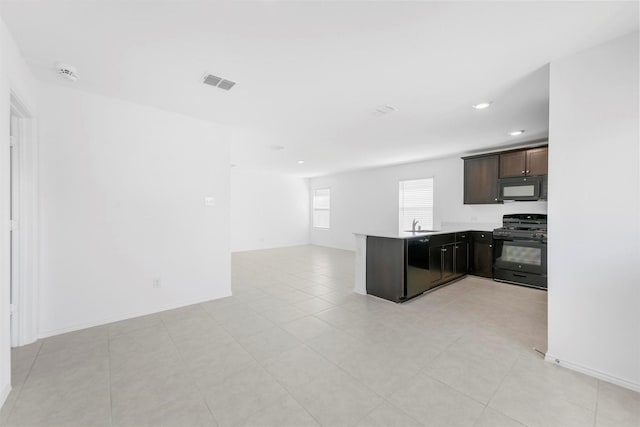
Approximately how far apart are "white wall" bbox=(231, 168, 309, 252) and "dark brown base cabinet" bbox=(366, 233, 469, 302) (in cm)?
531

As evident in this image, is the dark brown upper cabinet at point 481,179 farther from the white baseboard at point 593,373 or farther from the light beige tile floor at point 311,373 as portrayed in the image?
the white baseboard at point 593,373

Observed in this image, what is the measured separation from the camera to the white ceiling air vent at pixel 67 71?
2.32 metres

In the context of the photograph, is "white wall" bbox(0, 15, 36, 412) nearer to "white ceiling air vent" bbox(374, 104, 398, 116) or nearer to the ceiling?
the ceiling

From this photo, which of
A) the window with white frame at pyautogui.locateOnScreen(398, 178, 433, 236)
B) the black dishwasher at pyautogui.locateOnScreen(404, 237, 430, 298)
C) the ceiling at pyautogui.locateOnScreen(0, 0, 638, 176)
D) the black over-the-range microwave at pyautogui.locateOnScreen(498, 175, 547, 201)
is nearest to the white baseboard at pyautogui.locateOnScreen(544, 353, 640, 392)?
the black dishwasher at pyautogui.locateOnScreen(404, 237, 430, 298)

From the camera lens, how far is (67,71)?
93.4 inches

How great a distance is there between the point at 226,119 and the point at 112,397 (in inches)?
125

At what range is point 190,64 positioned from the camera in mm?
2309

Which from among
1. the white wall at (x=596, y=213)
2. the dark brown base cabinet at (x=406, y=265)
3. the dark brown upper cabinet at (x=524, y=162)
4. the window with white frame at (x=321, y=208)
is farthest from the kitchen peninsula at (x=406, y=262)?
the window with white frame at (x=321, y=208)

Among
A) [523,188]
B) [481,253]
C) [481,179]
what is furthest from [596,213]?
[481,179]

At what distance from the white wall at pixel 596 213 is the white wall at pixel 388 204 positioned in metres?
2.50

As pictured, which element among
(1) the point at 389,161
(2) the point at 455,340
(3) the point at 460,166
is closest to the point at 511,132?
(3) the point at 460,166

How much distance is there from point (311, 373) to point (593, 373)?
218 centimetres

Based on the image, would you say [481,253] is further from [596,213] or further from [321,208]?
[321,208]

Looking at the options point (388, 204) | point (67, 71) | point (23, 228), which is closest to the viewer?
point (67, 71)
